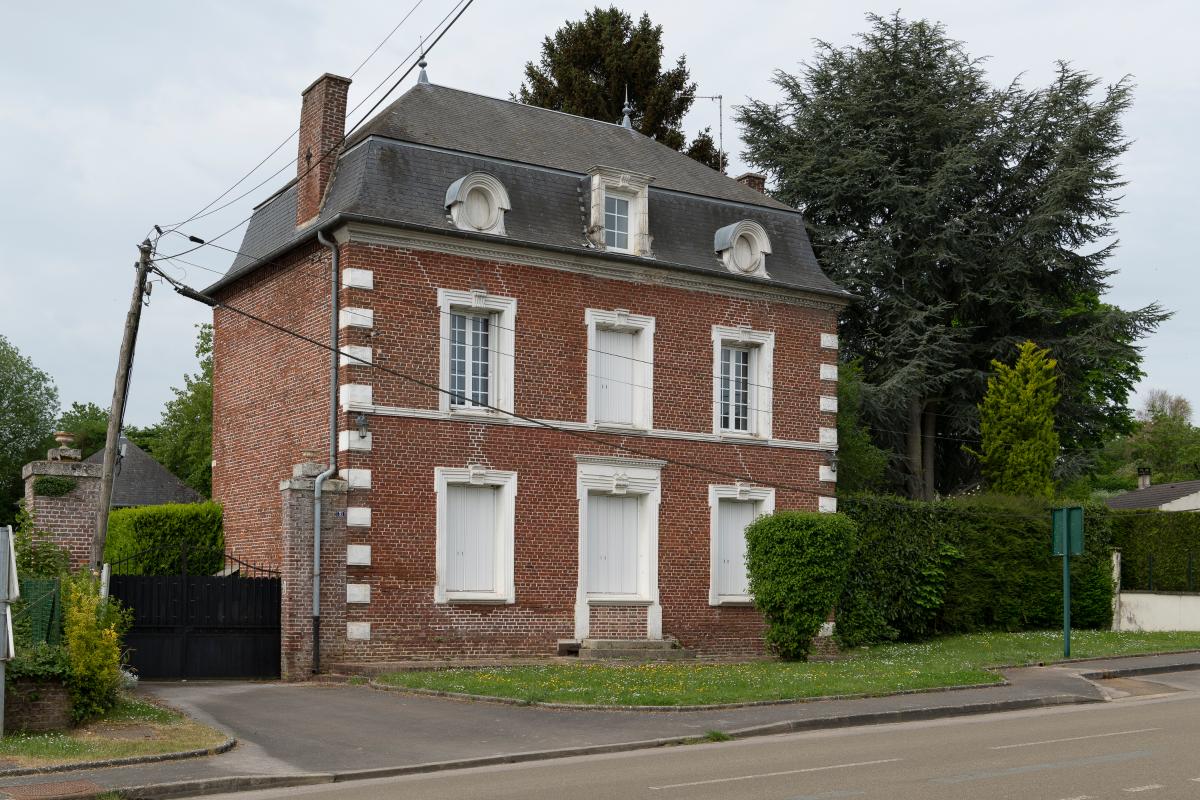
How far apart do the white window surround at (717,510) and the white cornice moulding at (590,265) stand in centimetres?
371

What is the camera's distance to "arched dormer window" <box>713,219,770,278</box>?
25.9 metres

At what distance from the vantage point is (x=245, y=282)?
1030 inches

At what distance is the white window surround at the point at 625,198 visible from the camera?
24484mm

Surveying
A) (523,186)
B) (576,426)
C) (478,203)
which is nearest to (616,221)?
(523,186)

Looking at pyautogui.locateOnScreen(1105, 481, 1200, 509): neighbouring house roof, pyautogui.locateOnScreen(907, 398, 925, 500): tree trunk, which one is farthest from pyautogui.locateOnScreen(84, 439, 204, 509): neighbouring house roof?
pyautogui.locateOnScreen(1105, 481, 1200, 509): neighbouring house roof

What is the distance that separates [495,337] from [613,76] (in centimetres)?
2176

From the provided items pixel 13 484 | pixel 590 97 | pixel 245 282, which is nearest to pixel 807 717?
pixel 245 282

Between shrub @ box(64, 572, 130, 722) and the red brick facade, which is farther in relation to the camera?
the red brick facade

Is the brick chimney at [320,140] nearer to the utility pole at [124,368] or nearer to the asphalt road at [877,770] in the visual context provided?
the utility pole at [124,368]

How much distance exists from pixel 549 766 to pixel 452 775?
3.10 feet

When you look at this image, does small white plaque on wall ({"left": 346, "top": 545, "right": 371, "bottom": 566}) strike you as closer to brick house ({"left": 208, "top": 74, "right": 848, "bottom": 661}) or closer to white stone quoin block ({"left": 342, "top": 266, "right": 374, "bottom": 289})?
brick house ({"left": 208, "top": 74, "right": 848, "bottom": 661})

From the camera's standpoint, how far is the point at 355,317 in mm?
21891

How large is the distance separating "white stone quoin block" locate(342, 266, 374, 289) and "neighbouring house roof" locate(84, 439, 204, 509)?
24.0 meters

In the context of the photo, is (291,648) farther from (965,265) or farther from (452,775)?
(965,265)
